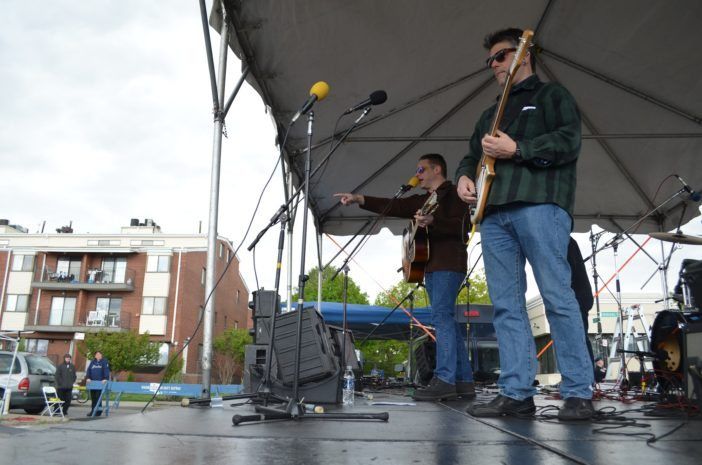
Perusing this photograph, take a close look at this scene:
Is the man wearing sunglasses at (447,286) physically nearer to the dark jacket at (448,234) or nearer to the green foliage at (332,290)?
the dark jacket at (448,234)

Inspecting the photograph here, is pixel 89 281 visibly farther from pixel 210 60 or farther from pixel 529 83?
pixel 529 83

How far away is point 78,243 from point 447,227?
3907 cm

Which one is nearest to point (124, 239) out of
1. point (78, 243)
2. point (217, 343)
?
point (78, 243)

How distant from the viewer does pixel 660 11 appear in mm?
4199

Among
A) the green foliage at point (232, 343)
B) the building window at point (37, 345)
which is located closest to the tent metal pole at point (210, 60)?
the green foliage at point (232, 343)

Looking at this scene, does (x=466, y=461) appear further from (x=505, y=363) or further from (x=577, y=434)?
(x=505, y=363)

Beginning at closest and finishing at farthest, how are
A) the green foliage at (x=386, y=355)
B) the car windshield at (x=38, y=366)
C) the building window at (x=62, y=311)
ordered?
the car windshield at (x=38, y=366) → the building window at (x=62, y=311) → the green foliage at (x=386, y=355)

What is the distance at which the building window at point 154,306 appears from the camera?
35.7m

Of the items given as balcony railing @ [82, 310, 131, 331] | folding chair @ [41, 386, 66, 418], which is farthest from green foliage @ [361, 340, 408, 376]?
folding chair @ [41, 386, 66, 418]

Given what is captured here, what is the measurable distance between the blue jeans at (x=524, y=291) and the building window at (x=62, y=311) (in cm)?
3869

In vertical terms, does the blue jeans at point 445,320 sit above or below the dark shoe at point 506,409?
above

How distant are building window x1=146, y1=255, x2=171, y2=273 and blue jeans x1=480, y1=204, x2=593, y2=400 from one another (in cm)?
3650

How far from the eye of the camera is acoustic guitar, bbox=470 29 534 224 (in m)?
2.31

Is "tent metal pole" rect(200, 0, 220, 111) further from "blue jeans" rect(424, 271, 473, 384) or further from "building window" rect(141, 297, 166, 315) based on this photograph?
"building window" rect(141, 297, 166, 315)
